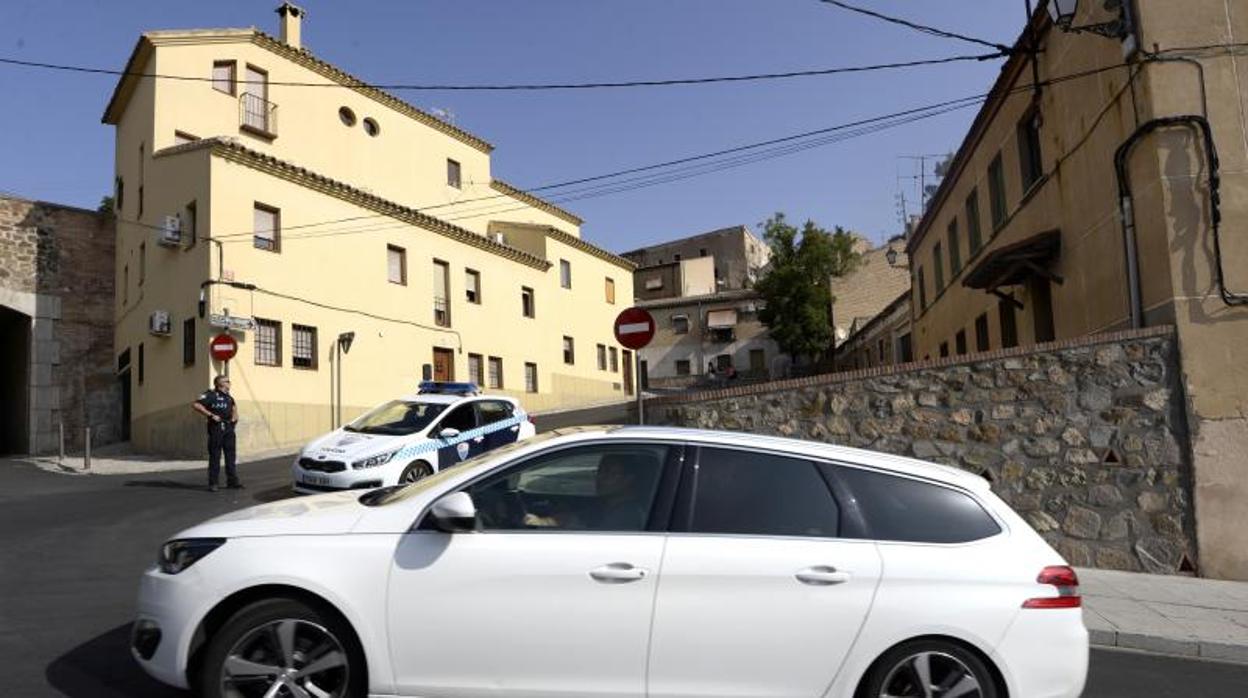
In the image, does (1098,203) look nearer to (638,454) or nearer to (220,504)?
(638,454)

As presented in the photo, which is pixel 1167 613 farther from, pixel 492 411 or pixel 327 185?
pixel 327 185

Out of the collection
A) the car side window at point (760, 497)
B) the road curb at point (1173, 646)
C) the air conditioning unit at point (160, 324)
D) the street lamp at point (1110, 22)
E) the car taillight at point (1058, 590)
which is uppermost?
the street lamp at point (1110, 22)

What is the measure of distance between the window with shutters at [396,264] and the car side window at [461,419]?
15143 mm

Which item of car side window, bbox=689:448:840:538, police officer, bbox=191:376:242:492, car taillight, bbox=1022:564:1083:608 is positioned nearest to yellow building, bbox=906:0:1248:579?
car taillight, bbox=1022:564:1083:608

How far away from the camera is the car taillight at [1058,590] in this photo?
3.62m

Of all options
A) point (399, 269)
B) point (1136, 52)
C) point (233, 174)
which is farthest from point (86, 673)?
point (399, 269)

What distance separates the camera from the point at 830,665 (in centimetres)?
351

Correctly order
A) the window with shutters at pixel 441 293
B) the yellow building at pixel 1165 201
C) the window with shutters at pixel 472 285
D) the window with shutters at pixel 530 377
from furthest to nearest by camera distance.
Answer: the window with shutters at pixel 530 377 → the window with shutters at pixel 472 285 → the window with shutters at pixel 441 293 → the yellow building at pixel 1165 201

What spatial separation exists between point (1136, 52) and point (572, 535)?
8646 mm

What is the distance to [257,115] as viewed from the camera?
81.8 ft

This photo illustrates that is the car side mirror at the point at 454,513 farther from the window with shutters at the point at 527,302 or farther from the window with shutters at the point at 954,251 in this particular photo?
the window with shutters at the point at 527,302

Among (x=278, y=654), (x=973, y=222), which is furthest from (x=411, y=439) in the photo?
(x=973, y=222)

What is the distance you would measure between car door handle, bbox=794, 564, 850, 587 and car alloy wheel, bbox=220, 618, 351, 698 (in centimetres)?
197

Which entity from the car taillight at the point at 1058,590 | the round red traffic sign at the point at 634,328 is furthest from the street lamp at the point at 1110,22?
the car taillight at the point at 1058,590
